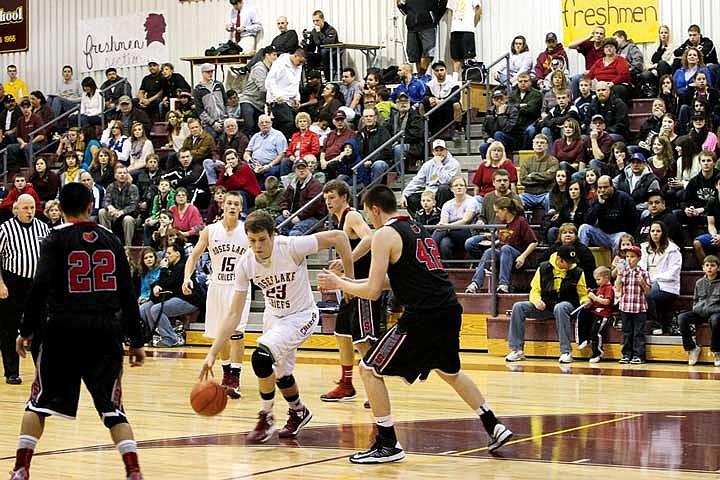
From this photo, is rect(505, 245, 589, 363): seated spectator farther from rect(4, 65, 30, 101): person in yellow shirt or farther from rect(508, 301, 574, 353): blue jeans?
rect(4, 65, 30, 101): person in yellow shirt

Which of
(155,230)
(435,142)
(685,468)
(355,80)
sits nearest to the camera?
(685,468)

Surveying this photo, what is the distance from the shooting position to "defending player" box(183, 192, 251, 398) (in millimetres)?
10711

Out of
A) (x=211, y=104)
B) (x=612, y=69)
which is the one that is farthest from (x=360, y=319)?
(x=211, y=104)

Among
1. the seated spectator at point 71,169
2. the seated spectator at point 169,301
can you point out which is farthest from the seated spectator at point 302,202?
the seated spectator at point 71,169

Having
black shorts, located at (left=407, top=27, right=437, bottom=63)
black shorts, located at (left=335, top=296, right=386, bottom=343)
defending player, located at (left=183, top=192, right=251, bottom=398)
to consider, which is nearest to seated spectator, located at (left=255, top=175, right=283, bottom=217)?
black shorts, located at (left=407, top=27, right=437, bottom=63)

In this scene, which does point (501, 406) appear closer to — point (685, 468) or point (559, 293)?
point (685, 468)

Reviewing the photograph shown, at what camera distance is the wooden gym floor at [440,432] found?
277 inches

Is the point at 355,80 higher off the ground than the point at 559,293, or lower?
higher

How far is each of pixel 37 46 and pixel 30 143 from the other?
15.6 feet

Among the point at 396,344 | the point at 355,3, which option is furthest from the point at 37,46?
the point at 396,344

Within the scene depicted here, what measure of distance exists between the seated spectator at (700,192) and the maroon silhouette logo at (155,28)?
13364mm

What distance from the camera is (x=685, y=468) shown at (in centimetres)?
693

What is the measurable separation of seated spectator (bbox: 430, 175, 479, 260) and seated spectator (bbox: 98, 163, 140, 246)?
5.52 metres

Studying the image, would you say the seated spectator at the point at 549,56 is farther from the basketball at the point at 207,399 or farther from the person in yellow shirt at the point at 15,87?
the basketball at the point at 207,399
